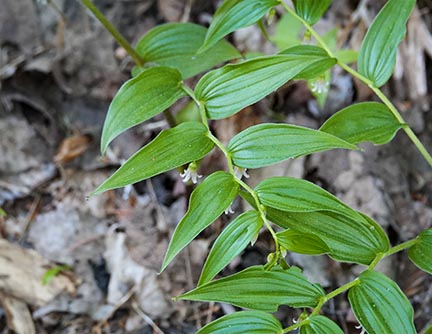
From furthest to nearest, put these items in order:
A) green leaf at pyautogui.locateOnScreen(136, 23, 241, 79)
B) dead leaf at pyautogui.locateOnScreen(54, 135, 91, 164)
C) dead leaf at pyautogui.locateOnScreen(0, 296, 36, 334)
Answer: dead leaf at pyautogui.locateOnScreen(54, 135, 91, 164) < dead leaf at pyautogui.locateOnScreen(0, 296, 36, 334) < green leaf at pyautogui.locateOnScreen(136, 23, 241, 79)

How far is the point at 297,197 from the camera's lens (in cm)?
141

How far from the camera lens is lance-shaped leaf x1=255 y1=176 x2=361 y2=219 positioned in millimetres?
1394

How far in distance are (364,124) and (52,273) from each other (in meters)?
1.49

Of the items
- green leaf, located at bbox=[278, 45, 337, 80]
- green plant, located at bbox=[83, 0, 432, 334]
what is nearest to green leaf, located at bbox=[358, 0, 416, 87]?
green plant, located at bbox=[83, 0, 432, 334]

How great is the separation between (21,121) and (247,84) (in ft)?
5.75

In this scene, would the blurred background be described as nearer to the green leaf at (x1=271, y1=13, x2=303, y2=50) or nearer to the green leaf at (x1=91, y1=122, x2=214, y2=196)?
the green leaf at (x1=271, y1=13, x2=303, y2=50)

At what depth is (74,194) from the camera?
281cm

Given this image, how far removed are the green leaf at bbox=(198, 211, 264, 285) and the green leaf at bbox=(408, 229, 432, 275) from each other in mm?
490

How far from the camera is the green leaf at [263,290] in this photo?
4.47 feet

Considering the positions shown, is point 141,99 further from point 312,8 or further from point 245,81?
point 312,8

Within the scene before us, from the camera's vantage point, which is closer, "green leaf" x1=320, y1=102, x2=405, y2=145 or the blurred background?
"green leaf" x1=320, y1=102, x2=405, y2=145

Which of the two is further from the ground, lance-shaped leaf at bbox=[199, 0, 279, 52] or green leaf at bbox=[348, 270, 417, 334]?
lance-shaped leaf at bbox=[199, 0, 279, 52]

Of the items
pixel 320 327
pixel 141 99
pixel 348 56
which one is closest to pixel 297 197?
pixel 320 327

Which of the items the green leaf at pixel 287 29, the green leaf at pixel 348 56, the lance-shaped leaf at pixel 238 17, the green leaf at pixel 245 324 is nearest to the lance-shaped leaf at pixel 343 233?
the green leaf at pixel 245 324
